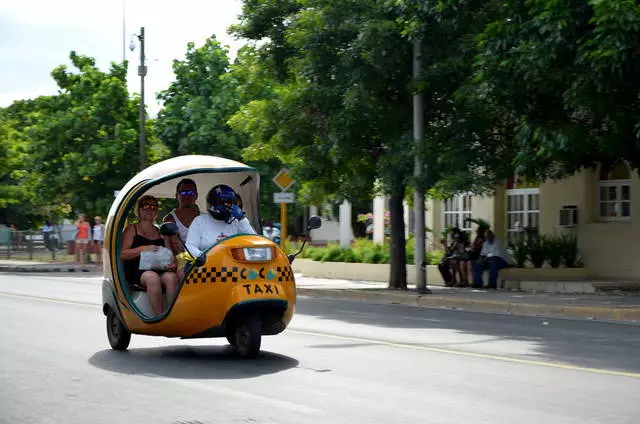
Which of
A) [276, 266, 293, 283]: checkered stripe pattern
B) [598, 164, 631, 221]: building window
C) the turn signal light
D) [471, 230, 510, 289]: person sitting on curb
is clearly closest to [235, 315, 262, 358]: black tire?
[276, 266, 293, 283]: checkered stripe pattern

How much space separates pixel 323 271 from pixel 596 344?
20.0 metres

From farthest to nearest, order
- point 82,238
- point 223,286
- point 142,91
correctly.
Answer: point 142,91 → point 82,238 → point 223,286

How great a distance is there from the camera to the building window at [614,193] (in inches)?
1038

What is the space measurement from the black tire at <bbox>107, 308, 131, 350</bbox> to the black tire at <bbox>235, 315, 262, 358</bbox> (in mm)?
1436

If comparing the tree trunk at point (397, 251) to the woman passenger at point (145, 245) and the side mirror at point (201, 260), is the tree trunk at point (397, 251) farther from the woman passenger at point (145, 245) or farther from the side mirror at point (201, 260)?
the side mirror at point (201, 260)

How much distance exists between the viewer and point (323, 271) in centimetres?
3331

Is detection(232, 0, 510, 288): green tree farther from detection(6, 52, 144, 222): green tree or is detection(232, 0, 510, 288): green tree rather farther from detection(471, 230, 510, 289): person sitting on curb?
detection(6, 52, 144, 222): green tree

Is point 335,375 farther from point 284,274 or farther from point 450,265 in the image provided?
point 450,265

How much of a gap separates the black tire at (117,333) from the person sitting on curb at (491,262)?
14.9 meters

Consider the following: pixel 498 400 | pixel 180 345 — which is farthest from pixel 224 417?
pixel 180 345

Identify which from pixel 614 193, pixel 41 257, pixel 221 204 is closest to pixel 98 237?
pixel 41 257

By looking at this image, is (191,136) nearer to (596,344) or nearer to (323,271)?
(323,271)

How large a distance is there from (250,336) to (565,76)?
921cm

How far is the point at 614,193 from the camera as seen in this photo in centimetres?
2691
